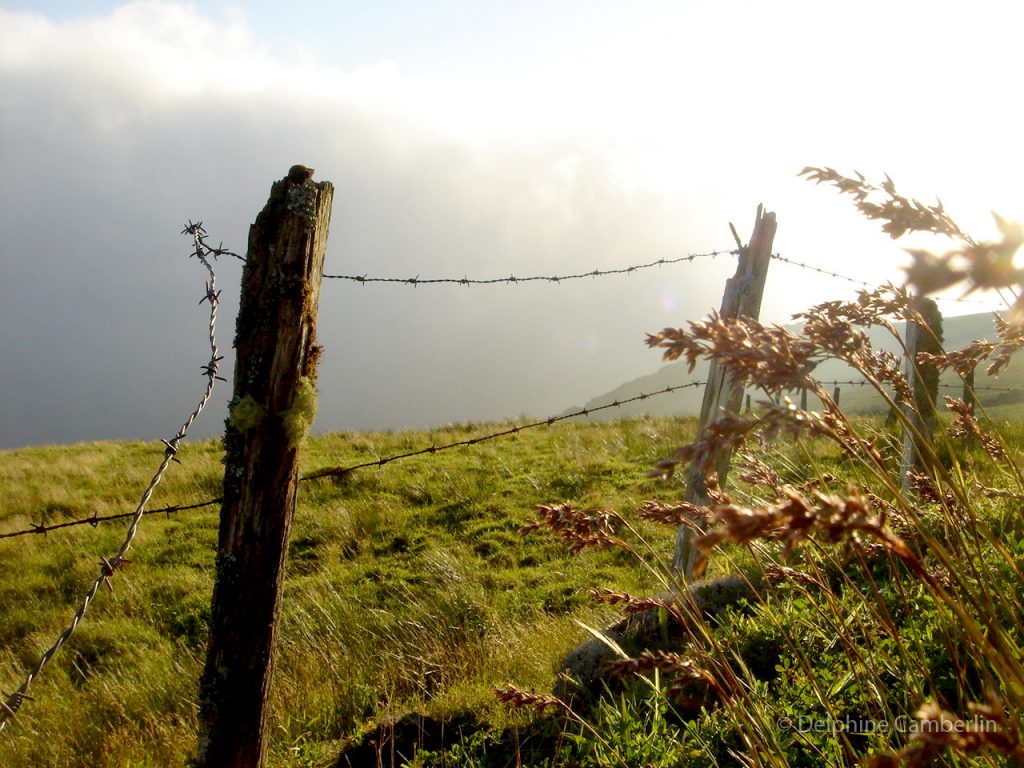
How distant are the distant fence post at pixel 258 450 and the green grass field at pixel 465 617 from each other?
109cm

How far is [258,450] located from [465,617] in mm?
3898

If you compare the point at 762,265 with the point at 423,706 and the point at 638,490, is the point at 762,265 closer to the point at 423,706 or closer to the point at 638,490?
the point at 423,706

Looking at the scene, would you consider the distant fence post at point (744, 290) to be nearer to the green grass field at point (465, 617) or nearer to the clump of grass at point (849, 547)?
the green grass field at point (465, 617)

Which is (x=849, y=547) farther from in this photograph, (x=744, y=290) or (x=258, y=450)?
(x=744, y=290)

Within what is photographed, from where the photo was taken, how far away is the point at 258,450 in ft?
8.78

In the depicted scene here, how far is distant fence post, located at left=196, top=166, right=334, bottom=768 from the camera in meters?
2.68

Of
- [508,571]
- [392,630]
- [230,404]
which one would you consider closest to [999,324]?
[230,404]

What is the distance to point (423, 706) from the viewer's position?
13.2ft

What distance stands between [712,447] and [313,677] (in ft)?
15.0

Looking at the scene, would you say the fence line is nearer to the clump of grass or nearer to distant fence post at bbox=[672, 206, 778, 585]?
distant fence post at bbox=[672, 206, 778, 585]

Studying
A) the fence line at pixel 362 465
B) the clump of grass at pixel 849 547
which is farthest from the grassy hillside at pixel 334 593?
the clump of grass at pixel 849 547

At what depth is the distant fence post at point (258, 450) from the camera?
2.68 m

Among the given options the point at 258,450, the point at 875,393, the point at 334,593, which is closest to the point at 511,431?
the point at 258,450

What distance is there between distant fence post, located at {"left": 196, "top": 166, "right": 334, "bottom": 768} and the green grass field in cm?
109
